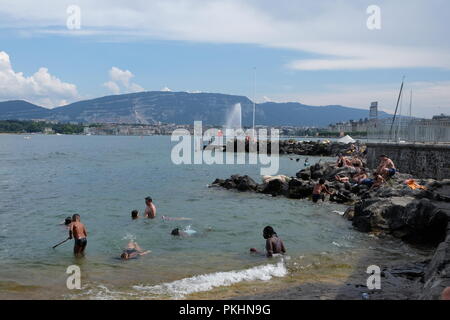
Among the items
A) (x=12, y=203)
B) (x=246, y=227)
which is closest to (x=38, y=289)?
(x=246, y=227)

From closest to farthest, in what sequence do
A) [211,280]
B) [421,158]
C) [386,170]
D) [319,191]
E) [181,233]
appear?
1. [211,280]
2. [181,233]
3. [319,191]
4. [386,170]
5. [421,158]

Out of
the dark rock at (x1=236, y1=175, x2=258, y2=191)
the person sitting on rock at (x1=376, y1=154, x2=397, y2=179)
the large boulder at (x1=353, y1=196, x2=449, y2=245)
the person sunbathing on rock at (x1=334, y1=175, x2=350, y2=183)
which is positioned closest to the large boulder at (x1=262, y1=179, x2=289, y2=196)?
the dark rock at (x1=236, y1=175, x2=258, y2=191)

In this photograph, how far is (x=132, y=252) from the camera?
13.8 metres

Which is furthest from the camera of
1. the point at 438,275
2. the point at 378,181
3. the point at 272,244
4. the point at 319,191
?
the point at 319,191

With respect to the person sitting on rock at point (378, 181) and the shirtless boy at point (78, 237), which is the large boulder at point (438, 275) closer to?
the shirtless boy at point (78, 237)

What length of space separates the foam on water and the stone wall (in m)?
16.9

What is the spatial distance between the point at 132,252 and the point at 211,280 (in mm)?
3659

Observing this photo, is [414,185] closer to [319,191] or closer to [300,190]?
[319,191]

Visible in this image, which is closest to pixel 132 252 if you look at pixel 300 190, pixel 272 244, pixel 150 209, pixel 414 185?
pixel 272 244

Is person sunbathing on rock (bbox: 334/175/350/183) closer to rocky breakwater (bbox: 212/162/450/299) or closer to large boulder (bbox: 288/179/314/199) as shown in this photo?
large boulder (bbox: 288/179/314/199)

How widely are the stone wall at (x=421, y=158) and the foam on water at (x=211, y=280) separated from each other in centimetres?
1687

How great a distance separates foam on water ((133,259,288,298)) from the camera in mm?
10398

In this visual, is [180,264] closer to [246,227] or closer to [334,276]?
[334,276]

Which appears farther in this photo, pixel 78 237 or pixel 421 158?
pixel 421 158
